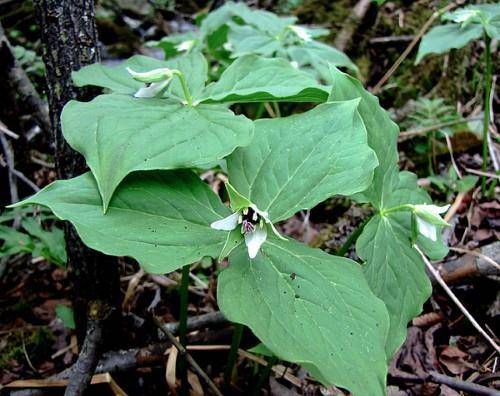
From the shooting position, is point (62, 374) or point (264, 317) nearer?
point (264, 317)

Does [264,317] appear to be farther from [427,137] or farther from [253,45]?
[427,137]

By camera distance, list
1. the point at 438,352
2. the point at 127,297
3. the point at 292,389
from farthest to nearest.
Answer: the point at 127,297, the point at 438,352, the point at 292,389

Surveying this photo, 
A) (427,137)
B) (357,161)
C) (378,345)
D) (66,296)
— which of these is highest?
(357,161)

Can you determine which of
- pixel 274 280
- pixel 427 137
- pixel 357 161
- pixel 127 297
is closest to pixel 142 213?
pixel 274 280

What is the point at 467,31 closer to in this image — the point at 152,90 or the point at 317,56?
the point at 317,56

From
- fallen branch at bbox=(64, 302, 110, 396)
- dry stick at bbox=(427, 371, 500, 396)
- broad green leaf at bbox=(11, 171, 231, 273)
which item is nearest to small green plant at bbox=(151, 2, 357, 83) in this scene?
broad green leaf at bbox=(11, 171, 231, 273)

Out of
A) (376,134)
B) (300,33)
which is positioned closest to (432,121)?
(300,33)

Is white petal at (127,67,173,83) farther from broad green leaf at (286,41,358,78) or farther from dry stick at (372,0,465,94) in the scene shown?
dry stick at (372,0,465,94)

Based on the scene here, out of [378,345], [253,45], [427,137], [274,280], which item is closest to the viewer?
[378,345]
